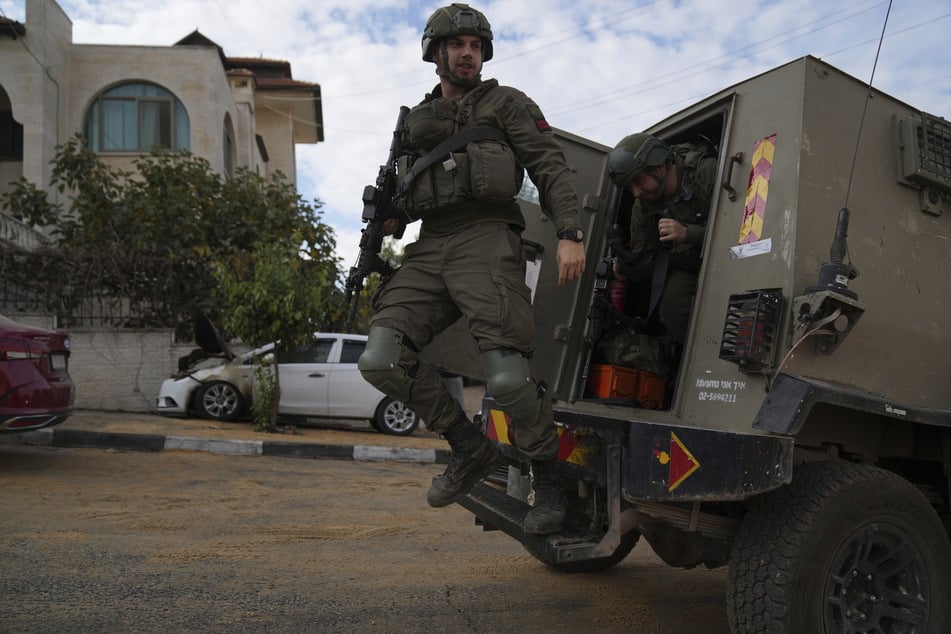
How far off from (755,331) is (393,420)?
355 inches

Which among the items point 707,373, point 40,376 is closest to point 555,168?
point 707,373

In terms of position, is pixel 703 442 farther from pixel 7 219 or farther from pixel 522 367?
pixel 7 219

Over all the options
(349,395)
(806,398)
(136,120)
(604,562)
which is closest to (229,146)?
(136,120)

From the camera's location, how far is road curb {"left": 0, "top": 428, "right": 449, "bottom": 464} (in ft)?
26.8

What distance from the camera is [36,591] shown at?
130 inches

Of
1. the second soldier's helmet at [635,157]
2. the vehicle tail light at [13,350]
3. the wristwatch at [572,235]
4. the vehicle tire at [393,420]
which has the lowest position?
the vehicle tire at [393,420]

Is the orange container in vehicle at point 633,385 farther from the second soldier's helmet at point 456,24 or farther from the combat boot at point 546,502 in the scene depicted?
the second soldier's helmet at point 456,24

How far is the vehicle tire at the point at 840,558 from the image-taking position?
2.48 metres

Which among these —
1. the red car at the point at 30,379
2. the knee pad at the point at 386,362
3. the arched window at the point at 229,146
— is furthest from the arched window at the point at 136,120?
the knee pad at the point at 386,362

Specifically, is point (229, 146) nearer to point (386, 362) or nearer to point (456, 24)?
point (456, 24)

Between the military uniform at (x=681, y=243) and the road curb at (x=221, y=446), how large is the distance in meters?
5.89

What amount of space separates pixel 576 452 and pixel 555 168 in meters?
1.14

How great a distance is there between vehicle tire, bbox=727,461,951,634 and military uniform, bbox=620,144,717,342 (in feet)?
3.63

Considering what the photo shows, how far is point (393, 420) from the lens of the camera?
11.2 m
